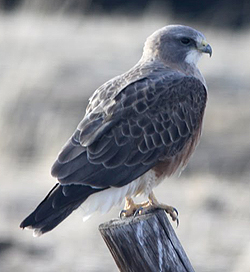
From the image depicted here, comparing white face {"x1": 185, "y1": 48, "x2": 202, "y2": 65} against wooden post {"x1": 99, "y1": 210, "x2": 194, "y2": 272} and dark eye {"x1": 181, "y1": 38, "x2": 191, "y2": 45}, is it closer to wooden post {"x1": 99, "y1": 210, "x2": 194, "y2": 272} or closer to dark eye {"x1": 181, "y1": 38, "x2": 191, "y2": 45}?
dark eye {"x1": 181, "y1": 38, "x2": 191, "y2": 45}

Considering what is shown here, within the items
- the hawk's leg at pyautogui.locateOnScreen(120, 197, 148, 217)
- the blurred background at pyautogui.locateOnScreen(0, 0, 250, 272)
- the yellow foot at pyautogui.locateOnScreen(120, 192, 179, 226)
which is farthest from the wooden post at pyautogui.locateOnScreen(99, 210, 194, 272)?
the blurred background at pyautogui.locateOnScreen(0, 0, 250, 272)

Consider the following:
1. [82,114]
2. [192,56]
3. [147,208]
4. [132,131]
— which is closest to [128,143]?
[132,131]

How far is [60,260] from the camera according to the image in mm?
8055

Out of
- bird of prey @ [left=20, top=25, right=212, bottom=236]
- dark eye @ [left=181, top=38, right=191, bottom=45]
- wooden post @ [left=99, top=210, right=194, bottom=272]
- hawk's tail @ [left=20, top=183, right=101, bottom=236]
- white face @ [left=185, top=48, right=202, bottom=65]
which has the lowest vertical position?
wooden post @ [left=99, top=210, right=194, bottom=272]

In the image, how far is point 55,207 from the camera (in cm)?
492

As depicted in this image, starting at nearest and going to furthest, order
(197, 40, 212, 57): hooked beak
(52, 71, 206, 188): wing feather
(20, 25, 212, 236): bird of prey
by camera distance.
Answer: (20, 25, 212, 236): bird of prey, (52, 71, 206, 188): wing feather, (197, 40, 212, 57): hooked beak

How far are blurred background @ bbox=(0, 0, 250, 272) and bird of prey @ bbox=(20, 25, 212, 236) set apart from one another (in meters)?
2.33

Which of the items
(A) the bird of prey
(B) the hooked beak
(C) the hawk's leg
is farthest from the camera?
(B) the hooked beak

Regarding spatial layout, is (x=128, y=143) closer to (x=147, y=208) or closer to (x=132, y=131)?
(x=132, y=131)

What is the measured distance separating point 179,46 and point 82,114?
15.7 ft

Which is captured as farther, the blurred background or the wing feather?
the blurred background

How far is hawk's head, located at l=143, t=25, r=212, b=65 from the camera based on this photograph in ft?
20.0

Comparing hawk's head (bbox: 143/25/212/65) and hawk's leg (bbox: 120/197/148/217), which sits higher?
hawk's head (bbox: 143/25/212/65)

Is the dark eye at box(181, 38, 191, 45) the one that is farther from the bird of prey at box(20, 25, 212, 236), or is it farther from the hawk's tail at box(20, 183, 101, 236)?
the hawk's tail at box(20, 183, 101, 236)
